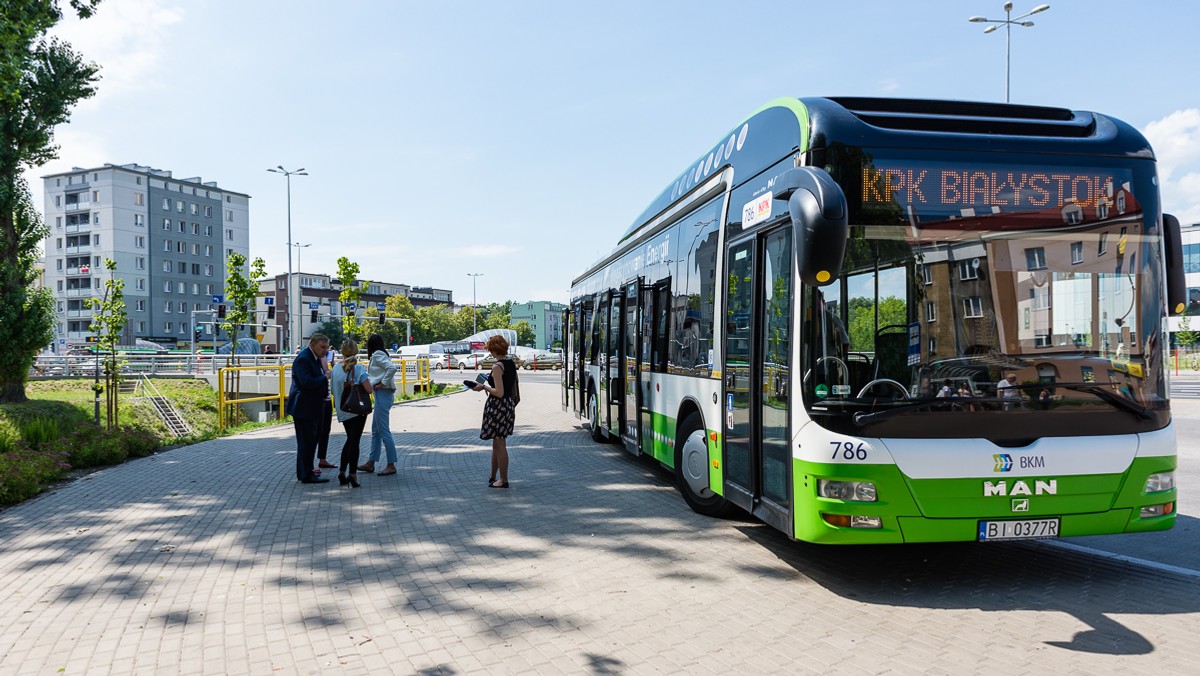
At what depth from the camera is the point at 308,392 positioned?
972 centimetres

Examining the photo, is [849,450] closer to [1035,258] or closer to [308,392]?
[1035,258]

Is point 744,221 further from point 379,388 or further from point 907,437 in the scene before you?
point 379,388

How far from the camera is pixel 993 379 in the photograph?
16.8 feet

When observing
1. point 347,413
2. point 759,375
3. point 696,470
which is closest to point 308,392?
point 347,413

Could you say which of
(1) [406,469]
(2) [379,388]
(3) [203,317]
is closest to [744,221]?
(2) [379,388]

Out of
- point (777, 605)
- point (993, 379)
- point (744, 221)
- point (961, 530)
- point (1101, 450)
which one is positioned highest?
point (744, 221)

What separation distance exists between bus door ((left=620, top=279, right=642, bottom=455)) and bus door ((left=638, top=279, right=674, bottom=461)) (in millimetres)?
175

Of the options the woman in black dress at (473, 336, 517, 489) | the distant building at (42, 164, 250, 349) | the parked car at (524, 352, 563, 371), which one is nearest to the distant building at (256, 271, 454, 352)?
the distant building at (42, 164, 250, 349)

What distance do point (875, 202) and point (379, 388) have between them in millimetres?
6971

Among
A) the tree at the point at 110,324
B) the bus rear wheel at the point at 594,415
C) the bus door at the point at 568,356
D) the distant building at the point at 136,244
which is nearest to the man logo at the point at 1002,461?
the bus rear wheel at the point at 594,415

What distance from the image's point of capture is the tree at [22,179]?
654 inches

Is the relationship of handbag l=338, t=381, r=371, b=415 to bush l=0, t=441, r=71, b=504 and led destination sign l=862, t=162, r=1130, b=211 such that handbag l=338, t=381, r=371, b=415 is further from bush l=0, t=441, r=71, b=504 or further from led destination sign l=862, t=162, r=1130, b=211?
led destination sign l=862, t=162, r=1130, b=211

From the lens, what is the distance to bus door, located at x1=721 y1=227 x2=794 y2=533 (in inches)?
223

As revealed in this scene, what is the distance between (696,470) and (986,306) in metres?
3.53
